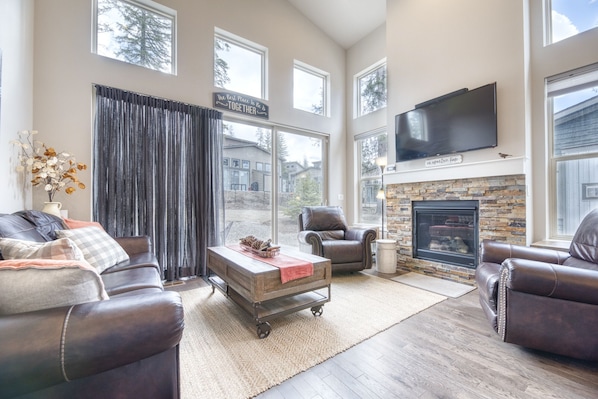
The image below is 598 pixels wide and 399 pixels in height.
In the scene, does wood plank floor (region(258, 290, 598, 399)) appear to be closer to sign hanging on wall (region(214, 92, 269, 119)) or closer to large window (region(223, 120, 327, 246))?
large window (region(223, 120, 327, 246))

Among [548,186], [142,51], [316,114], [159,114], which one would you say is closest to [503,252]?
[548,186]

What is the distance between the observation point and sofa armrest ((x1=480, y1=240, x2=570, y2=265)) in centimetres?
213

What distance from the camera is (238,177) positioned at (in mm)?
4051

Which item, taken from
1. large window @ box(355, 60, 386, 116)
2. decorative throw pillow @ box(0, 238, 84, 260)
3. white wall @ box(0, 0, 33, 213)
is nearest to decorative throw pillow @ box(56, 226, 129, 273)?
white wall @ box(0, 0, 33, 213)

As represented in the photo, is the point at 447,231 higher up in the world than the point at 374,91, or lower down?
lower down

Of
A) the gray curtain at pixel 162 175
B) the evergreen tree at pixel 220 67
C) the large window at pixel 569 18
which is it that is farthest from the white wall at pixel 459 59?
the gray curtain at pixel 162 175

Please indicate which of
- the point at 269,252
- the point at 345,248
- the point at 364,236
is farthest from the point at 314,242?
the point at 269,252

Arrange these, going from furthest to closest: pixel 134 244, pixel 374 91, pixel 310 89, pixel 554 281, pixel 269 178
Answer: pixel 310 89, pixel 374 91, pixel 269 178, pixel 134 244, pixel 554 281

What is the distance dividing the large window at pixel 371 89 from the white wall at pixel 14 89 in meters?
4.65

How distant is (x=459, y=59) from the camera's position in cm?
337

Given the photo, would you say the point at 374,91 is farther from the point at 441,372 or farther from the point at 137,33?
the point at 441,372

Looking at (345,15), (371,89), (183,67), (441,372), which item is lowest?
(441,372)

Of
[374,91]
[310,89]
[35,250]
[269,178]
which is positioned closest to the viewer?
[35,250]

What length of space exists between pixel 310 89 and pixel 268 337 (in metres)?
4.42
